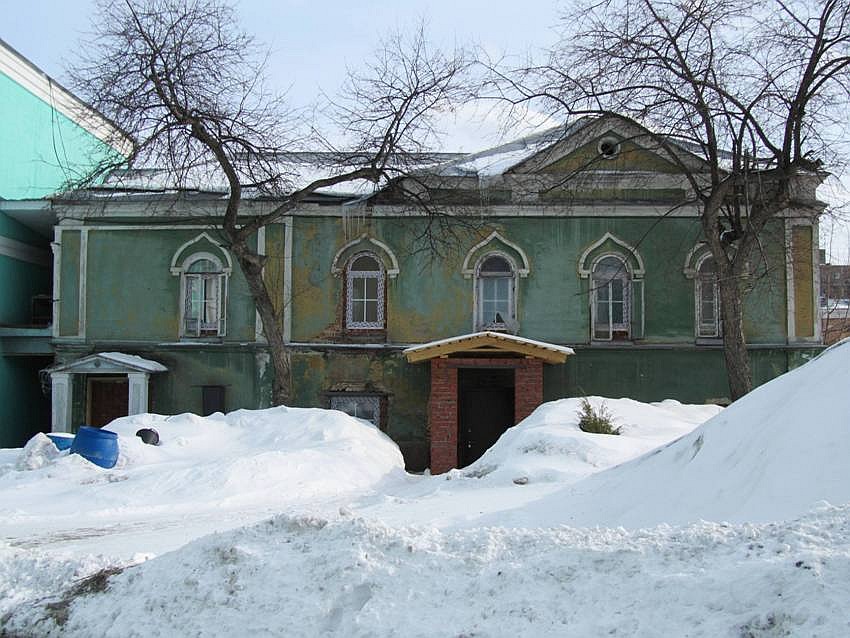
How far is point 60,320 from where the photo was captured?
19500mm

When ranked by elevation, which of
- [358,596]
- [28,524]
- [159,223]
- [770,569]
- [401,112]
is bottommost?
[28,524]

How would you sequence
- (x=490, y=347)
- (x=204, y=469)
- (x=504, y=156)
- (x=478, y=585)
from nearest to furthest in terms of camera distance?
(x=478, y=585), (x=204, y=469), (x=490, y=347), (x=504, y=156)

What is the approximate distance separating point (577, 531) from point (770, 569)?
1.38m

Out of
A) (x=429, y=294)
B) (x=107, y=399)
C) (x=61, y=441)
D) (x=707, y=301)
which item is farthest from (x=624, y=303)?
(x=107, y=399)

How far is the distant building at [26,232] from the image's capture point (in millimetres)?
20828

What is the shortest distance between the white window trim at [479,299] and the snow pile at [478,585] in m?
13.4

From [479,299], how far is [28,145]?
14.1 meters

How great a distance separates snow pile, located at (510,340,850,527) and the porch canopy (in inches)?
336

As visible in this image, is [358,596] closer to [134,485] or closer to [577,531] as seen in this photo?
[577,531]

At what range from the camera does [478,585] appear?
453 cm

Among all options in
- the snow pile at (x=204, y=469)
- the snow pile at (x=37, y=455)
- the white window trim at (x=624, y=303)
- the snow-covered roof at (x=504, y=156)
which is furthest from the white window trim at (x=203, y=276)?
the white window trim at (x=624, y=303)

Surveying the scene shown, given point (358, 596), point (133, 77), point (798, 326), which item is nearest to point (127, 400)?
point (133, 77)

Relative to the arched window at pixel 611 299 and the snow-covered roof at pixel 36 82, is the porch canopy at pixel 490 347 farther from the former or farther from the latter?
the snow-covered roof at pixel 36 82

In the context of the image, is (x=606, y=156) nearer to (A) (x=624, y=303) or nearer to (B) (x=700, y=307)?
(A) (x=624, y=303)
